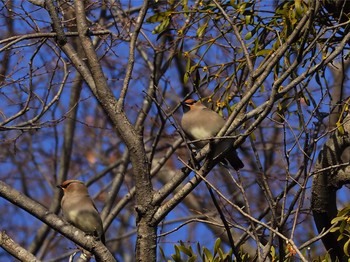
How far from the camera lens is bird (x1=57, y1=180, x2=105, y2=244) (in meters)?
5.27

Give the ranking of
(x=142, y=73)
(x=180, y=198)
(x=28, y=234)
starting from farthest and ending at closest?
(x=28, y=234) < (x=142, y=73) < (x=180, y=198)

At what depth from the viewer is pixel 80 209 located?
553 centimetres

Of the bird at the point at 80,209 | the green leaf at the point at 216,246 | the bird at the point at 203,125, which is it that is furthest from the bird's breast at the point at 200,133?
the green leaf at the point at 216,246

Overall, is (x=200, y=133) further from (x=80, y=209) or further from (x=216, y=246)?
(x=216, y=246)

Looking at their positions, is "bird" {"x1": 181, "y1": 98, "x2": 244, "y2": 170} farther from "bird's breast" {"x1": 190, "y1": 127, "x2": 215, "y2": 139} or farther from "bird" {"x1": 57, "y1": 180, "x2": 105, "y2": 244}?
"bird" {"x1": 57, "y1": 180, "x2": 105, "y2": 244}

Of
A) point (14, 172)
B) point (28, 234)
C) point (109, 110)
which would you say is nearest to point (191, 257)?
point (109, 110)

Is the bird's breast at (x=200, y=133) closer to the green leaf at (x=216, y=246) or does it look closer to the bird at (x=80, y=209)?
the bird at (x=80, y=209)

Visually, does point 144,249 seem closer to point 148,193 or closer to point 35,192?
point 148,193

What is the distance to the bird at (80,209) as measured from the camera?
207 inches

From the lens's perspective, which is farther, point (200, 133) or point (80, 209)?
point (80, 209)

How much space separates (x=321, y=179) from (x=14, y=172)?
20.3 ft

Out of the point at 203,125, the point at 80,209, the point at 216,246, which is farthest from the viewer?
the point at 80,209

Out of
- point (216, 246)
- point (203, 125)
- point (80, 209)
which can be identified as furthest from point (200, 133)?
point (216, 246)

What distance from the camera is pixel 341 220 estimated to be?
3852mm
